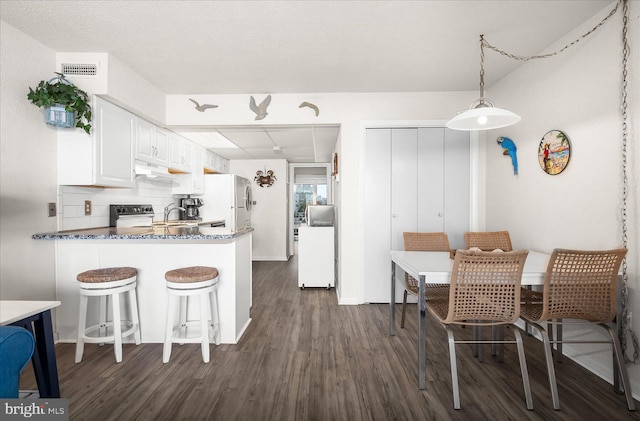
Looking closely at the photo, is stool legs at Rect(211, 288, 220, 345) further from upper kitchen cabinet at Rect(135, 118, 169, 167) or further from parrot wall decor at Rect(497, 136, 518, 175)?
parrot wall decor at Rect(497, 136, 518, 175)

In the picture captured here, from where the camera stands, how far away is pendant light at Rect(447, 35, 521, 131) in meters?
1.87

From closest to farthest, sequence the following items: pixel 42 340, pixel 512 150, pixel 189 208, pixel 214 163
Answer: pixel 42 340 → pixel 512 150 → pixel 189 208 → pixel 214 163

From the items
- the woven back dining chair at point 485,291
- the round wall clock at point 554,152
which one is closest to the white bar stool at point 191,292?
the woven back dining chair at point 485,291

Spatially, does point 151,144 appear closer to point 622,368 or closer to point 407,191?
point 407,191

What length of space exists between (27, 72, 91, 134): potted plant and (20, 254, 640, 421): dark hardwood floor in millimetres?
1852

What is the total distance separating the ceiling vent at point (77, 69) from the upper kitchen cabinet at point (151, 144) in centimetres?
64

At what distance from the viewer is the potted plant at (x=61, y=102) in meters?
2.24

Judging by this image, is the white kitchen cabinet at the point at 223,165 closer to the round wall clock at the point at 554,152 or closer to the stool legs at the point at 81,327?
the stool legs at the point at 81,327

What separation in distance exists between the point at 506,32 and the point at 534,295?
2049 millimetres

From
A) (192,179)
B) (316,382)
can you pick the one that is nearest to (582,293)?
(316,382)

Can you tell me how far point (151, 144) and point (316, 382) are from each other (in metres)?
3.10

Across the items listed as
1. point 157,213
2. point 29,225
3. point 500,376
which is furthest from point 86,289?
point 500,376

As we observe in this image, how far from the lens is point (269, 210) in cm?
654

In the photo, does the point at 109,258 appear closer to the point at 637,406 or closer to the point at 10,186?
the point at 10,186
